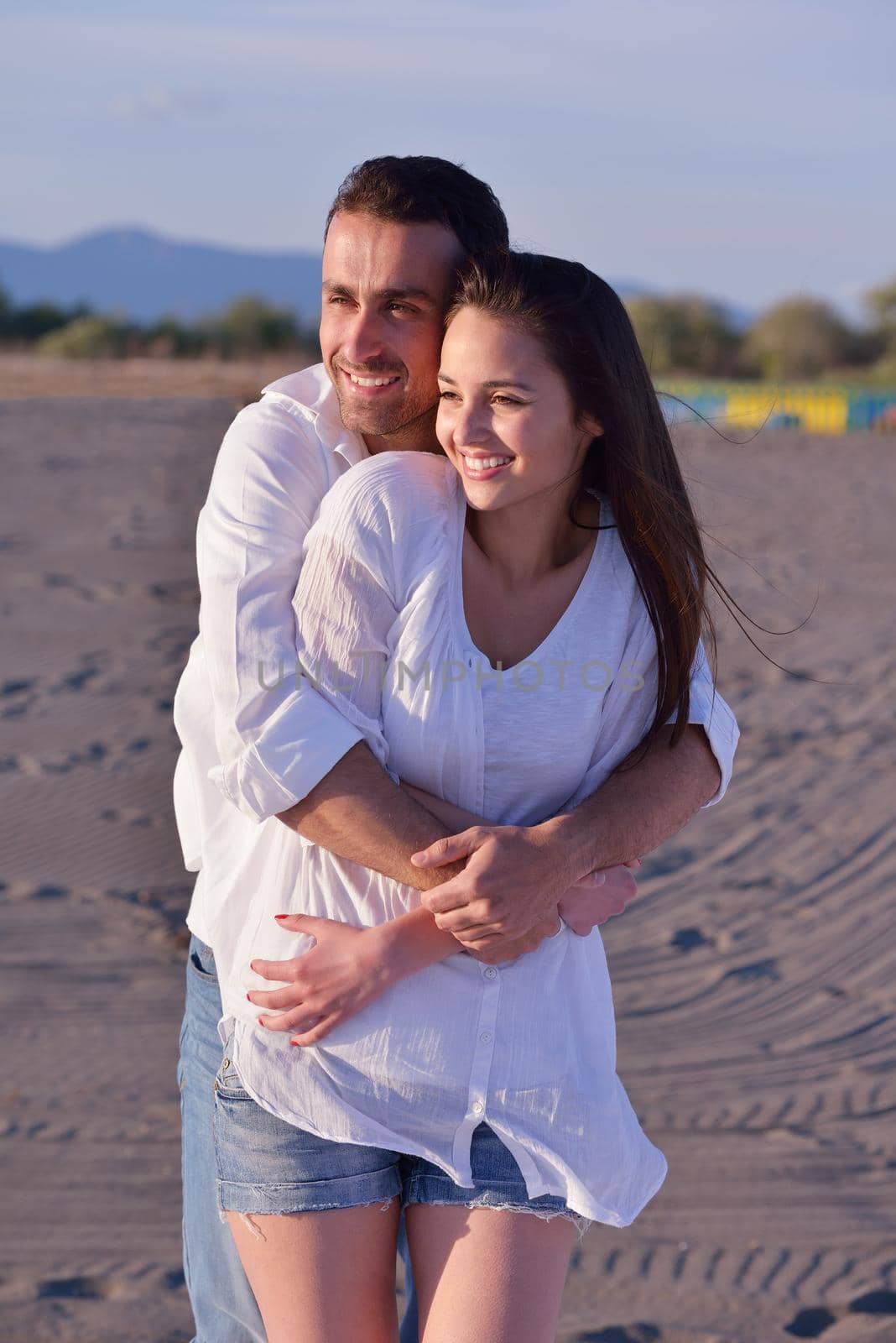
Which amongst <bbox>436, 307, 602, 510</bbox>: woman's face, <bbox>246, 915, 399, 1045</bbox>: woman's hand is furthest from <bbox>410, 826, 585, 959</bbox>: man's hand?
<bbox>436, 307, 602, 510</bbox>: woman's face

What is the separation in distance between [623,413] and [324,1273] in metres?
1.27

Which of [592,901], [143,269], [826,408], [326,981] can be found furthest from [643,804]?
A: [143,269]

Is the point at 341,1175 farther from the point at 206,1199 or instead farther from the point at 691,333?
the point at 691,333

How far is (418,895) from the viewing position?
2002 millimetres

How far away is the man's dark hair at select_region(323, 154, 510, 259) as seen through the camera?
89.9 inches

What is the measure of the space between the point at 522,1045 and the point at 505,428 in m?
0.86

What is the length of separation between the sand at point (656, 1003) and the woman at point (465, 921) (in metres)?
1.64

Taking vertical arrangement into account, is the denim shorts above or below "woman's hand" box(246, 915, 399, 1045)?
below

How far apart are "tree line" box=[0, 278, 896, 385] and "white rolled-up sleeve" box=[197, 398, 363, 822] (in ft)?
116

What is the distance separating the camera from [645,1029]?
189 inches

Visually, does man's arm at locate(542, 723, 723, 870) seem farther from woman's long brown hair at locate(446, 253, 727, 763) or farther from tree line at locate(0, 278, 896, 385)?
tree line at locate(0, 278, 896, 385)

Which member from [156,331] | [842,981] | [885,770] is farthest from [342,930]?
[156,331]

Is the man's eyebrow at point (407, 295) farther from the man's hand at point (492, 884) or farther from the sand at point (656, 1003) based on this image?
the sand at point (656, 1003)

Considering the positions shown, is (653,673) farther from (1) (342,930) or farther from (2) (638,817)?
(1) (342,930)
